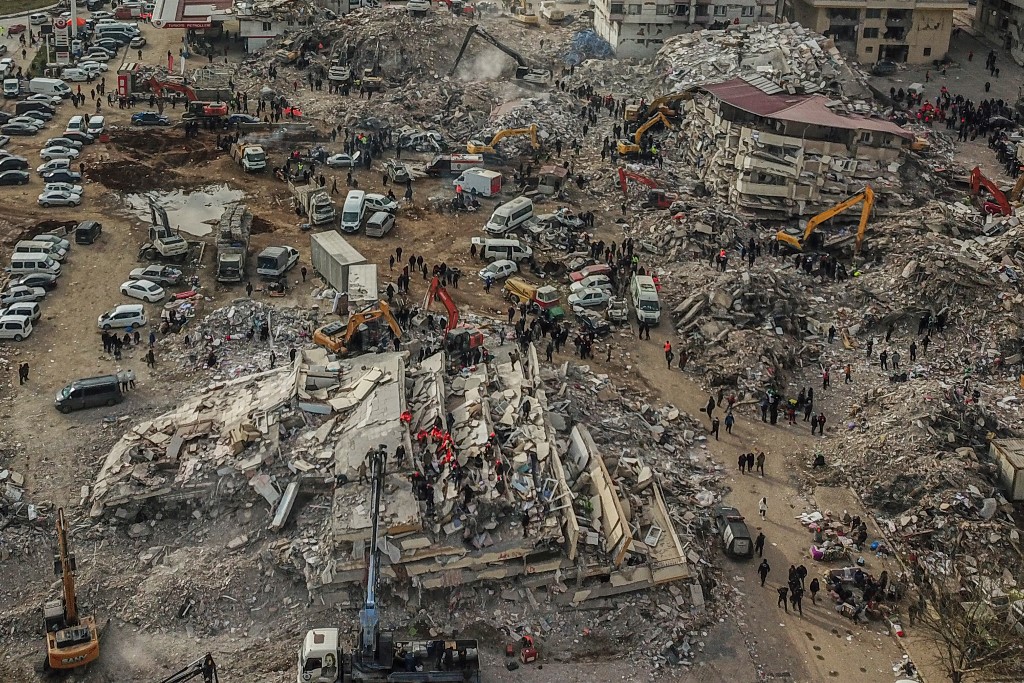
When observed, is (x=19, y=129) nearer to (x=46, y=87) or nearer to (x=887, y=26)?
→ (x=46, y=87)

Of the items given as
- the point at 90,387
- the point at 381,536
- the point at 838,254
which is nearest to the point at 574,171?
the point at 838,254

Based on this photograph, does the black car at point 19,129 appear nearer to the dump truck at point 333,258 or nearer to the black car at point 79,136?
the black car at point 79,136

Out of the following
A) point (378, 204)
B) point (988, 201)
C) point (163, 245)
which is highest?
point (163, 245)

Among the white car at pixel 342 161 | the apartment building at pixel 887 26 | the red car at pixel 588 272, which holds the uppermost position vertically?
the apartment building at pixel 887 26

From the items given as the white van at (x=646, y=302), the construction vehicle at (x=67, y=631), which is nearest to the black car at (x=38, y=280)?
the construction vehicle at (x=67, y=631)

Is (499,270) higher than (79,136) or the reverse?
the reverse

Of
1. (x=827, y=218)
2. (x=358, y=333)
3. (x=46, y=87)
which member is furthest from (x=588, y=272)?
(x=46, y=87)

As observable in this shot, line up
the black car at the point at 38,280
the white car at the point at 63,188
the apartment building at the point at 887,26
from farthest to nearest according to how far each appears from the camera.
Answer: the apartment building at the point at 887,26 → the white car at the point at 63,188 → the black car at the point at 38,280

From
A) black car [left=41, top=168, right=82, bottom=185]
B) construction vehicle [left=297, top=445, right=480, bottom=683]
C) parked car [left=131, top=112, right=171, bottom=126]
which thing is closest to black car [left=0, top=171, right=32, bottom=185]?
black car [left=41, top=168, right=82, bottom=185]
